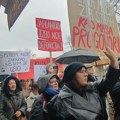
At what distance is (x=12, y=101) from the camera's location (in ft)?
17.3

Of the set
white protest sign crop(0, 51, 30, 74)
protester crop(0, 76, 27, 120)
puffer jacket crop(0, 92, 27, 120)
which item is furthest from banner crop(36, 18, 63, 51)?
puffer jacket crop(0, 92, 27, 120)

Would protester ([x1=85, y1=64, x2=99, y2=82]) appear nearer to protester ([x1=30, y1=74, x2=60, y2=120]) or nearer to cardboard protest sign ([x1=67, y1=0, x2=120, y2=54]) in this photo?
cardboard protest sign ([x1=67, y1=0, x2=120, y2=54])

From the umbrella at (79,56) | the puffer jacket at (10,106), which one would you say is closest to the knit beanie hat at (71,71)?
the puffer jacket at (10,106)

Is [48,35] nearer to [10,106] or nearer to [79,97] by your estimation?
[10,106]

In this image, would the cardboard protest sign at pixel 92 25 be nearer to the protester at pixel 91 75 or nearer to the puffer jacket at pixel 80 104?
the protester at pixel 91 75

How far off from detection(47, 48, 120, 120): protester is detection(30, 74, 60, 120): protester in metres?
0.55

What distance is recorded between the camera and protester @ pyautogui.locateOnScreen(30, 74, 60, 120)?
3648mm

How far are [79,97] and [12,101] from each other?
8.14ft

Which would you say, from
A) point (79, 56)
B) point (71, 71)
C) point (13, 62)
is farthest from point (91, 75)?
point (13, 62)

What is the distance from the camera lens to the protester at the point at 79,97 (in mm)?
2936

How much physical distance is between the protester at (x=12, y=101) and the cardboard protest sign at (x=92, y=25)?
147cm

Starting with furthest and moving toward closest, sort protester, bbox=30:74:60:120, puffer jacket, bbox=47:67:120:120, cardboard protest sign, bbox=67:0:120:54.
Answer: cardboard protest sign, bbox=67:0:120:54, protester, bbox=30:74:60:120, puffer jacket, bbox=47:67:120:120

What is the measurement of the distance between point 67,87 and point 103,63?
10.4m

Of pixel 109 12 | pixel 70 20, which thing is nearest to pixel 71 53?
pixel 109 12
